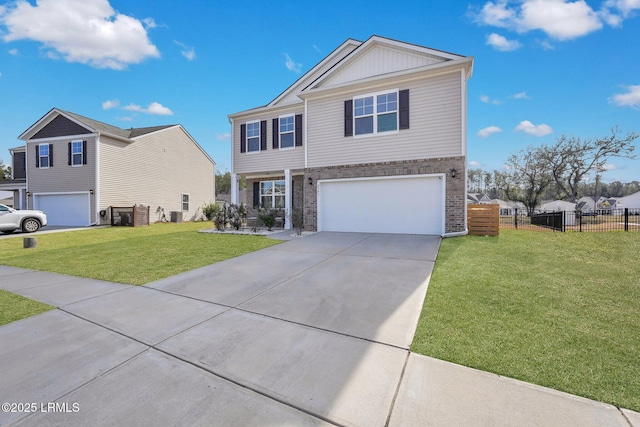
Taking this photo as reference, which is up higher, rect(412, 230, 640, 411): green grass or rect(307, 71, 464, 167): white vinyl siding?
rect(307, 71, 464, 167): white vinyl siding

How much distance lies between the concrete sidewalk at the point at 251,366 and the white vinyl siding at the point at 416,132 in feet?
20.8

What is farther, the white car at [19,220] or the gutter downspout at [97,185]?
the gutter downspout at [97,185]

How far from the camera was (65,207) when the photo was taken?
1744 cm

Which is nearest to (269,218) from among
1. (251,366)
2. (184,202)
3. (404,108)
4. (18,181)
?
(404,108)

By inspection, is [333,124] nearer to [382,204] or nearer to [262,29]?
[382,204]

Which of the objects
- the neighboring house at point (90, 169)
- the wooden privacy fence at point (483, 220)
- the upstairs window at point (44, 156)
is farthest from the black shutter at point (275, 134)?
the upstairs window at point (44, 156)

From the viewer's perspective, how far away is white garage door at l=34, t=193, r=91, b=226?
55.5 feet

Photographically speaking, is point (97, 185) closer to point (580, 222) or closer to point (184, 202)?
point (184, 202)

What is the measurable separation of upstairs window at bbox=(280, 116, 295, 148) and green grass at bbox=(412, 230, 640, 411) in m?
8.80

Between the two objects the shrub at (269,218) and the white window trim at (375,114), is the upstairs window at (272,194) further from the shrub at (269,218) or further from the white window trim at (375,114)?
the white window trim at (375,114)

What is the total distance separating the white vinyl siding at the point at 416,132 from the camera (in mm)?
Result: 9336

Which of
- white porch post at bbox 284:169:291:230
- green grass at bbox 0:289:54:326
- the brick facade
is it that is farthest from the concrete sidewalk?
white porch post at bbox 284:169:291:230

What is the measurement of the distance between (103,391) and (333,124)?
10673 mm

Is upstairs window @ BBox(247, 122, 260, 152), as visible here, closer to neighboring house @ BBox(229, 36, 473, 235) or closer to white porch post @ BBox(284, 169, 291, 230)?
neighboring house @ BBox(229, 36, 473, 235)
